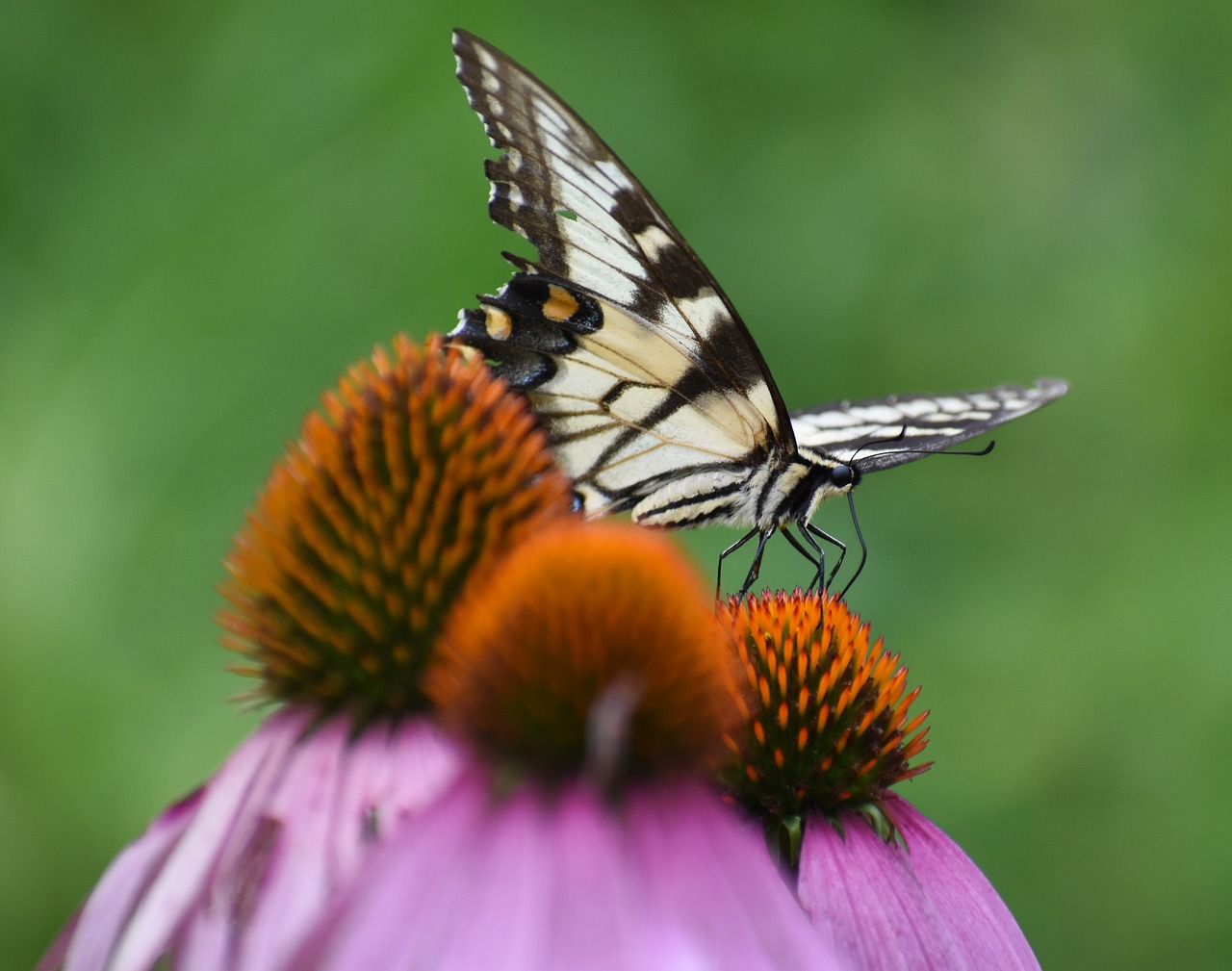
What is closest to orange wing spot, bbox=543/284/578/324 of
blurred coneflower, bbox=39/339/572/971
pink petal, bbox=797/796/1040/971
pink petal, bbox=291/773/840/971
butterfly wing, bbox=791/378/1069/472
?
blurred coneflower, bbox=39/339/572/971

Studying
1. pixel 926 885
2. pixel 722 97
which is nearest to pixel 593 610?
pixel 926 885

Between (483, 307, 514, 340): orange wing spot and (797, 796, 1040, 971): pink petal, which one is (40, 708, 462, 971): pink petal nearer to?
(797, 796, 1040, 971): pink petal

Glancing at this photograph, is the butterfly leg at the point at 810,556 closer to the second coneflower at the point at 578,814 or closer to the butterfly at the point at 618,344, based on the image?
the butterfly at the point at 618,344

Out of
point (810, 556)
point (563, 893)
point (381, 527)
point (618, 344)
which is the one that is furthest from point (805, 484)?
point (563, 893)

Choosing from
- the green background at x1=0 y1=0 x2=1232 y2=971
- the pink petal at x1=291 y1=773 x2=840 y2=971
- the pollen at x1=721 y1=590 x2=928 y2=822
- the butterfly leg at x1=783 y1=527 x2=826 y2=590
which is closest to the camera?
the pink petal at x1=291 y1=773 x2=840 y2=971

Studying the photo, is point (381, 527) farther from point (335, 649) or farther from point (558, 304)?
point (558, 304)

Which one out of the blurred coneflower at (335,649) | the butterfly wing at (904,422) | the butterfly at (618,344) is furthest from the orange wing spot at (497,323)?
the butterfly wing at (904,422)

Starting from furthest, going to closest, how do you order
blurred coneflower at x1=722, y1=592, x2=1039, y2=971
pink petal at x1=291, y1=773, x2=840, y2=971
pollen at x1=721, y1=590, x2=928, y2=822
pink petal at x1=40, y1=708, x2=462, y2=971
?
pollen at x1=721, y1=590, x2=928, y2=822 → blurred coneflower at x1=722, y1=592, x2=1039, y2=971 → pink petal at x1=40, y1=708, x2=462, y2=971 → pink petal at x1=291, y1=773, x2=840, y2=971
